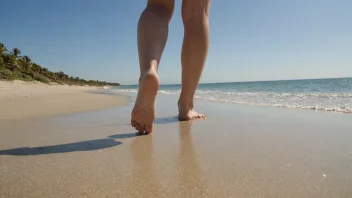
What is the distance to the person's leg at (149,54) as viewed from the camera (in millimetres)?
1422

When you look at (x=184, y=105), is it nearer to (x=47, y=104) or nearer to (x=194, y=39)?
(x=194, y=39)

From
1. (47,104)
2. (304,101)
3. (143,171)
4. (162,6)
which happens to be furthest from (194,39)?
(304,101)

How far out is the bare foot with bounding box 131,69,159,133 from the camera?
1.41 metres

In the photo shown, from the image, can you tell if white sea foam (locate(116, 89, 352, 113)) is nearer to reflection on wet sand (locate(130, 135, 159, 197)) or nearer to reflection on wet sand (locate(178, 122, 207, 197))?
reflection on wet sand (locate(178, 122, 207, 197))

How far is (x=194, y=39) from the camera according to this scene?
6.22 ft

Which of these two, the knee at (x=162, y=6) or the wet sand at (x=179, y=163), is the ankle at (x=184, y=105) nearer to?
the wet sand at (x=179, y=163)

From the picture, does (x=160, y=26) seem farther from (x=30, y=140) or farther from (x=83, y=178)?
(x=83, y=178)

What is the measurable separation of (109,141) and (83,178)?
58 cm

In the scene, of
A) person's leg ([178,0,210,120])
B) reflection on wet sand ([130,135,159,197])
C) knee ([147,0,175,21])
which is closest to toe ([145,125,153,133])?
reflection on wet sand ([130,135,159,197])

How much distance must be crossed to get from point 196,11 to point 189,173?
52.1 inches

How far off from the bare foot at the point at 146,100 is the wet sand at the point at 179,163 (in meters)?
0.10

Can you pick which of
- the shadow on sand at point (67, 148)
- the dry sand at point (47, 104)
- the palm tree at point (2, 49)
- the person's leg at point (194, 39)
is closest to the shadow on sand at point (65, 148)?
the shadow on sand at point (67, 148)

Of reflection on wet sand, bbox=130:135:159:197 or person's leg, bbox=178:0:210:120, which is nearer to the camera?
reflection on wet sand, bbox=130:135:159:197

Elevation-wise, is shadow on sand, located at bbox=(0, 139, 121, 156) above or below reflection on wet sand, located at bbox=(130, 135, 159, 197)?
below
